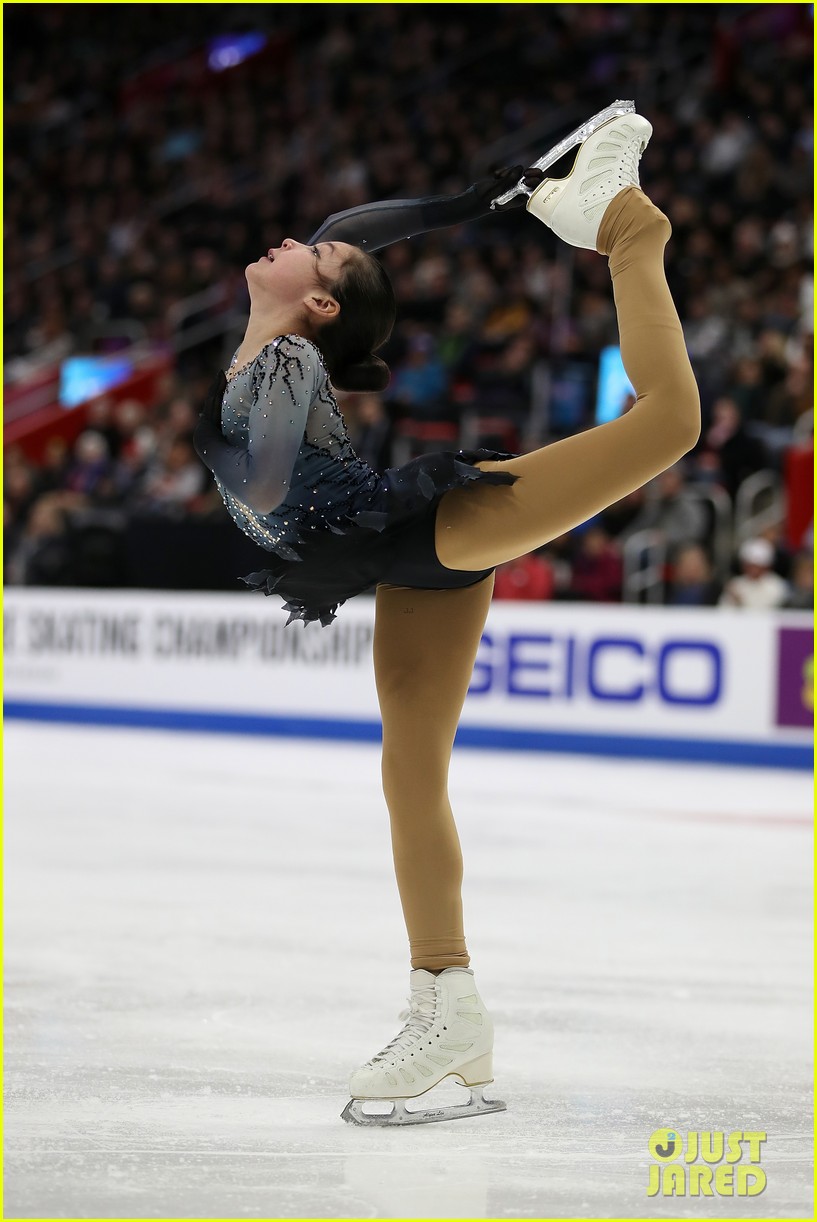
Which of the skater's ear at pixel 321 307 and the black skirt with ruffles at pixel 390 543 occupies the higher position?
the skater's ear at pixel 321 307

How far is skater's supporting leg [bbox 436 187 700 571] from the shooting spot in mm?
2172

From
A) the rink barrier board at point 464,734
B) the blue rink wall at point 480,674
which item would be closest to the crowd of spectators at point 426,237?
the blue rink wall at point 480,674

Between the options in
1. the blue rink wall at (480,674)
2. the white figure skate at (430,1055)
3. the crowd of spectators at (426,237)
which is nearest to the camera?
the white figure skate at (430,1055)

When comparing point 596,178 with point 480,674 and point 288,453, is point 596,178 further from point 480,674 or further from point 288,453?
point 480,674

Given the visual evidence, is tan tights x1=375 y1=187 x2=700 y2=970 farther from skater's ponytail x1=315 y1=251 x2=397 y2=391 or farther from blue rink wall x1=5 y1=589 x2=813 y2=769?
blue rink wall x1=5 y1=589 x2=813 y2=769

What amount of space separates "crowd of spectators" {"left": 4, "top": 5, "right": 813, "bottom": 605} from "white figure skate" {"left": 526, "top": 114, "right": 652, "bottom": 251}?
6.07m

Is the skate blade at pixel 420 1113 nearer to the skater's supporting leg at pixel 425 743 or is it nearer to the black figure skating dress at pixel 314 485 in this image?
the skater's supporting leg at pixel 425 743

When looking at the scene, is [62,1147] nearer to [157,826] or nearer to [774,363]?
[157,826]

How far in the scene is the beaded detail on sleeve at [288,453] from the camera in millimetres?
2152

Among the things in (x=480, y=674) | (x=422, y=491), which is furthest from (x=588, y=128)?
(x=480, y=674)

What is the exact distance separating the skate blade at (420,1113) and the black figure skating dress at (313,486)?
72 centimetres

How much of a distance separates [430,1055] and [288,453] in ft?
2.91

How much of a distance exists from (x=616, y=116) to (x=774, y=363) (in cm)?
697

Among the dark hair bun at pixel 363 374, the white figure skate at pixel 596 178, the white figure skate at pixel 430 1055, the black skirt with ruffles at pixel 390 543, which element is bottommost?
the white figure skate at pixel 430 1055
